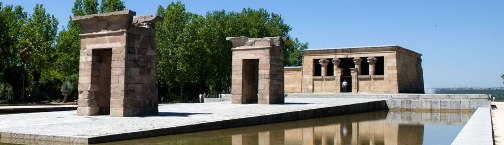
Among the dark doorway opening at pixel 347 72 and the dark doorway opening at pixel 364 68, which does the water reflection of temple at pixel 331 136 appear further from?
the dark doorway opening at pixel 364 68

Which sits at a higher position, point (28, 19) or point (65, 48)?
point (28, 19)

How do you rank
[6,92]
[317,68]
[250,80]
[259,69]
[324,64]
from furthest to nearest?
[6,92] → [317,68] → [324,64] → [250,80] → [259,69]

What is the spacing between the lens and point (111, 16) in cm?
1511

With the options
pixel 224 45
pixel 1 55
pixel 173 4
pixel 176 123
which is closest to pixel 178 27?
pixel 173 4

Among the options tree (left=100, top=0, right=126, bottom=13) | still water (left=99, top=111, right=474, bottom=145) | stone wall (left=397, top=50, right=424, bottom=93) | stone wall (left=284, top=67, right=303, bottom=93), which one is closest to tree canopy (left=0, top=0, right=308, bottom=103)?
tree (left=100, top=0, right=126, bottom=13)

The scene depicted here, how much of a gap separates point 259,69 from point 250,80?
4.77ft

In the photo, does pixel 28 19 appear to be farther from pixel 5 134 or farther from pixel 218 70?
pixel 5 134

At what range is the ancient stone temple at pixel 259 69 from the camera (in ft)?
76.4

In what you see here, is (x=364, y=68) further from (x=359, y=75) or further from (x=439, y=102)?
(x=439, y=102)

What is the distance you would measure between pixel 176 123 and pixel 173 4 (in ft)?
116

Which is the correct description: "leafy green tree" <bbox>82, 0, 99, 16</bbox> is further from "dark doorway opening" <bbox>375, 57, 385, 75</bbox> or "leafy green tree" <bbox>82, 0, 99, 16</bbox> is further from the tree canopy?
"dark doorway opening" <bbox>375, 57, 385, 75</bbox>

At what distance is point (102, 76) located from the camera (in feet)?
53.0

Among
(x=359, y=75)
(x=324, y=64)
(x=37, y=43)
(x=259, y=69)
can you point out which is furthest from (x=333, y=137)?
(x=37, y=43)

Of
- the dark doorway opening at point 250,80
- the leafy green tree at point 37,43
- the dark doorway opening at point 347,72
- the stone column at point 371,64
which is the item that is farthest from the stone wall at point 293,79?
the leafy green tree at point 37,43
